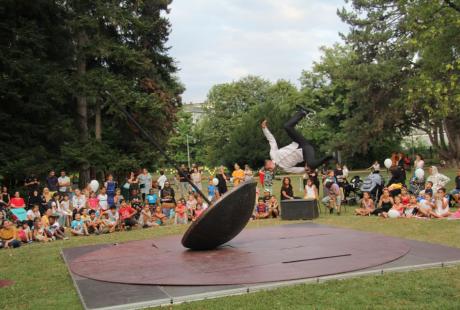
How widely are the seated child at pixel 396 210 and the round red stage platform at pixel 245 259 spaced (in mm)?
3893

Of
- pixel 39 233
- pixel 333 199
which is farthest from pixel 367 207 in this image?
pixel 39 233

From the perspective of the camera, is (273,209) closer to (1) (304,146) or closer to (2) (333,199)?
(2) (333,199)

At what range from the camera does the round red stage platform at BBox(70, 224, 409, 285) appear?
735 cm

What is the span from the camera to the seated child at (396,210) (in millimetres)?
14383

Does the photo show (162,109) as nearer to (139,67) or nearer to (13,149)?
(139,67)

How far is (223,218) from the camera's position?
841 cm

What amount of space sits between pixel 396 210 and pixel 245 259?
25.2ft

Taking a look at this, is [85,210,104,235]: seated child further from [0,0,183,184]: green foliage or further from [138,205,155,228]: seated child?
[0,0,183,184]: green foliage

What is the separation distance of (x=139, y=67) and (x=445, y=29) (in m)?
15.0

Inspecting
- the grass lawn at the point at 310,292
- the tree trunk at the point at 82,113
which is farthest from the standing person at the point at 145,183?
the grass lawn at the point at 310,292

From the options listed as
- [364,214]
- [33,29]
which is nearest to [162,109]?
[33,29]

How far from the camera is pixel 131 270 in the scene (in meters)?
8.09

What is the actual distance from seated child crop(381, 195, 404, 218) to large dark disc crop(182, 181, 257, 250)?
7.12 meters

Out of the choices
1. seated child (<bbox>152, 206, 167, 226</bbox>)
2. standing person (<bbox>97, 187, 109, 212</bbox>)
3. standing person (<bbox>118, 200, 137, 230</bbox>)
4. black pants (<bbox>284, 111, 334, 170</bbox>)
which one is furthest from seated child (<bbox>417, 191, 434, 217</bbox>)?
standing person (<bbox>97, 187, 109, 212</bbox>)
